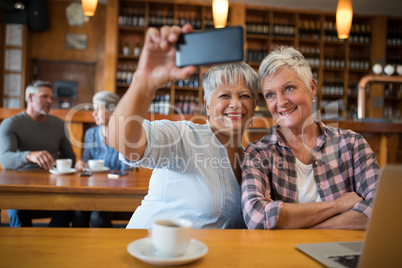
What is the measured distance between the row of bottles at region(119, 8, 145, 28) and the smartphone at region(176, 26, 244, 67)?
5275 millimetres

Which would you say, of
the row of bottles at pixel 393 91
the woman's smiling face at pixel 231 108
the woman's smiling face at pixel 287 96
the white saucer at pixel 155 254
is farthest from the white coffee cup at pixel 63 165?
the row of bottles at pixel 393 91

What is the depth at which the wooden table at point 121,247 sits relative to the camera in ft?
2.31

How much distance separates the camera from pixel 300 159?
135 cm

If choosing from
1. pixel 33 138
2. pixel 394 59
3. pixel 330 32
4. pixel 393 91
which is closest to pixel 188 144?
pixel 33 138

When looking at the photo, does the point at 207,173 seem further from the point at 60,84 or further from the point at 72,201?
the point at 60,84

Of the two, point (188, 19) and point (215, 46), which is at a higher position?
point (188, 19)

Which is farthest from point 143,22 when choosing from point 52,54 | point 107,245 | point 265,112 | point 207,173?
point 107,245

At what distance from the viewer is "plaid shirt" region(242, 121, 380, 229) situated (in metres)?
1.20

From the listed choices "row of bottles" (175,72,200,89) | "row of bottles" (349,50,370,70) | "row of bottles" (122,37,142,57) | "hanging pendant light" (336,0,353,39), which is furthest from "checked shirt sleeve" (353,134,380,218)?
A: "row of bottles" (349,50,370,70)

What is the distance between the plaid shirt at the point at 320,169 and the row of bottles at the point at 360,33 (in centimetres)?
546

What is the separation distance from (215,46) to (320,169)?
78cm

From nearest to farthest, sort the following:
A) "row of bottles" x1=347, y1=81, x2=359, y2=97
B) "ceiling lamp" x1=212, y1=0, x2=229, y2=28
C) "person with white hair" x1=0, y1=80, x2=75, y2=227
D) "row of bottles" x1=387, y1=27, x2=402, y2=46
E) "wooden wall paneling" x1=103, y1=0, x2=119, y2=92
Result: 1. "person with white hair" x1=0, y1=80, x2=75, y2=227
2. "ceiling lamp" x1=212, y1=0, x2=229, y2=28
3. "wooden wall paneling" x1=103, y1=0, x2=119, y2=92
4. "row of bottles" x1=347, y1=81, x2=359, y2=97
5. "row of bottles" x1=387, y1=27, x2=402, y2=46

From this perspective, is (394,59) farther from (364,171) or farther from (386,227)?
(386,227)

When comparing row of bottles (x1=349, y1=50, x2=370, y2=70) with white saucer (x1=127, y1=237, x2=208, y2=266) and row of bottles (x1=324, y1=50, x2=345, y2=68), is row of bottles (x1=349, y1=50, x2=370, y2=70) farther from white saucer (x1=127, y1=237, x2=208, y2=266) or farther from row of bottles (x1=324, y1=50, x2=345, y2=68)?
white saucer (x1=127, y1=237, x2=208, y2=266)
